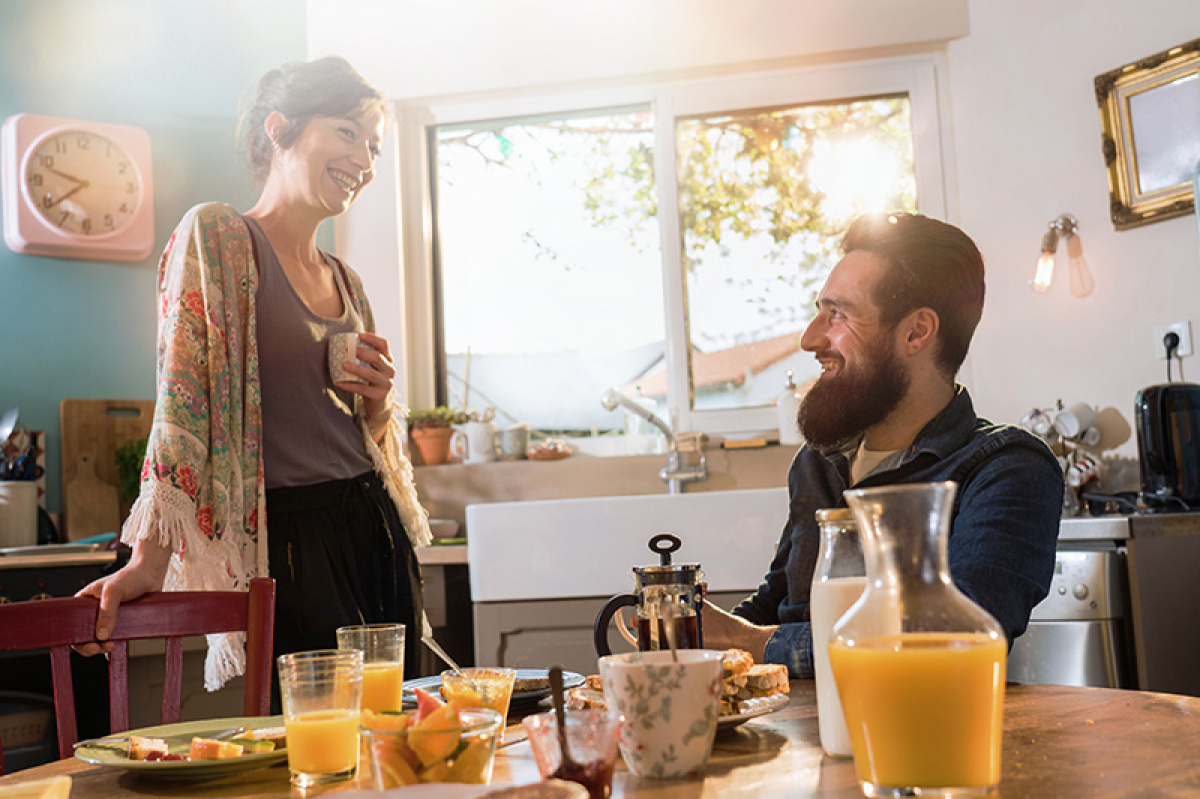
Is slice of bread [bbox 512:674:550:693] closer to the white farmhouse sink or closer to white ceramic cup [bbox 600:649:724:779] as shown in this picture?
white ceramic cup [bbox 600:649:724:779]

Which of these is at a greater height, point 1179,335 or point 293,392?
point 1179,335

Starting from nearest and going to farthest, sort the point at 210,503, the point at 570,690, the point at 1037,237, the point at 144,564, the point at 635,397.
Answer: the point at 570,690, the point at 144,564, the point at 210,503, the point at 1037,237, the point at 635,397

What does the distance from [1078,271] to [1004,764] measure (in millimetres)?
2335

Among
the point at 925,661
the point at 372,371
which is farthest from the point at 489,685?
the point at 372,371

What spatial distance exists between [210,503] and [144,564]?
16cm

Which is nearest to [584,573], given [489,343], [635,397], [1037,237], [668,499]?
[668,499]

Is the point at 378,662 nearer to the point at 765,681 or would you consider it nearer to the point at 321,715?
the point at 321,715

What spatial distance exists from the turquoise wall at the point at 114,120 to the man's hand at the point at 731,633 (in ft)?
6.61

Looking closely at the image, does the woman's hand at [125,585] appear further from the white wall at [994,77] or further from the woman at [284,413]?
the white wall at [994,77]

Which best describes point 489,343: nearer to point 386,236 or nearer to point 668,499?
point 386,236

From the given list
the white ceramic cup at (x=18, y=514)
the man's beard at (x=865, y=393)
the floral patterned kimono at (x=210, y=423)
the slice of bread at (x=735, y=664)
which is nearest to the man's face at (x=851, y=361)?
the man's beard at (x=865, y=393)

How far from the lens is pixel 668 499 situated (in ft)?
8.20

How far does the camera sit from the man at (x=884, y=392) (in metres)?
1.31

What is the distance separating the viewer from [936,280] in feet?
4.63
